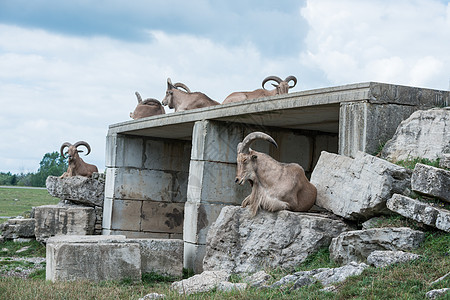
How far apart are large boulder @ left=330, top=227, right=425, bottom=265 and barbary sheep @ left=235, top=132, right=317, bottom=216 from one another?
1.37 metres

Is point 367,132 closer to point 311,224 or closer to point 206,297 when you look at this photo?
point 311,224

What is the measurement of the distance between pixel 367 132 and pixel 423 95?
49.3 inches

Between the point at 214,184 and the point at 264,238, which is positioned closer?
the point at 264,238

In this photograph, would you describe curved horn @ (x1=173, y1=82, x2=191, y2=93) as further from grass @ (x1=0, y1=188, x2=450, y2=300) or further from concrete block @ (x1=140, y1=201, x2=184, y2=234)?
grass @ (x1=0, y1=188, x2=450, y2=300)

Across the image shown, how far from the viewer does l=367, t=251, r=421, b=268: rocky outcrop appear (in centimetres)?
776

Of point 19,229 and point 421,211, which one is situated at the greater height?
point 421,211

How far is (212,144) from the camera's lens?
43.0 feet

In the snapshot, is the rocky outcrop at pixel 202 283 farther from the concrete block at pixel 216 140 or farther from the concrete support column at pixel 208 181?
the concrete block at pixel 216 140

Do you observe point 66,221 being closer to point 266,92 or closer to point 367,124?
point 266,92

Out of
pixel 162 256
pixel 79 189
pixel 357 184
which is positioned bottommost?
pixel 162 256

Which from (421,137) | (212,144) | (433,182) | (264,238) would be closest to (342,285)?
(433,182)

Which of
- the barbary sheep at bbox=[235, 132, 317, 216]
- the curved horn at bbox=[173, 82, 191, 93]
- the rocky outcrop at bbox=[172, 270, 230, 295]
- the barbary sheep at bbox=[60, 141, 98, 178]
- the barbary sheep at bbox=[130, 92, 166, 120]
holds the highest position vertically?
the curved horn at bbox=[173, 82, 191, 93]

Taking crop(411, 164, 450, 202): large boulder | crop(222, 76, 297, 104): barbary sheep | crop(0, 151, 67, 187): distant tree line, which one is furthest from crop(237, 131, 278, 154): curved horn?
crop(0, 151, 67, 187): distant tree line

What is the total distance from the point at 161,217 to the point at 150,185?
0.92m
